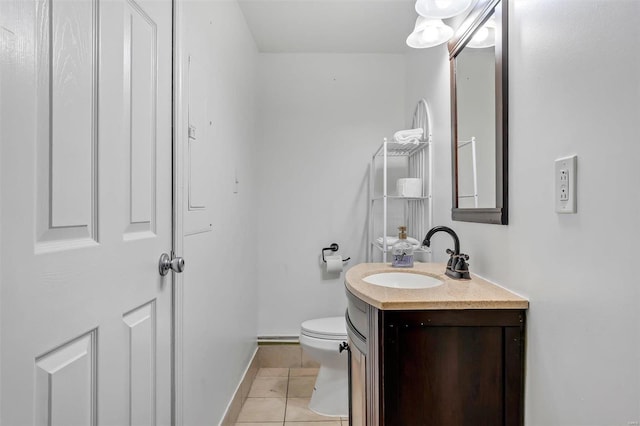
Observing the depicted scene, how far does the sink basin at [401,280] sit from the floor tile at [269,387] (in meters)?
1.22

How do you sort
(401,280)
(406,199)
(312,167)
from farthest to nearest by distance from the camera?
(312,167), (406,199), (401,280)

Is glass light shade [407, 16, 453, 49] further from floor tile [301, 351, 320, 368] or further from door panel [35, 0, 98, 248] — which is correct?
floor tile [301, 351, 320, 368]

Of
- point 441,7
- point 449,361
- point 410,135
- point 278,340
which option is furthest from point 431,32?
point 278,340

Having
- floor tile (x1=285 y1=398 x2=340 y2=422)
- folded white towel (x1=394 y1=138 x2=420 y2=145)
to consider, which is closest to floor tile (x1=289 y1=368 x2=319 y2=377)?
floor tile (x1=285 y1=398 x2=340 y2=422)

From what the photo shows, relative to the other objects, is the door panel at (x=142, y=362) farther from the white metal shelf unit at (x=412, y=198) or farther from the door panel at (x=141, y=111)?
the white metal shelf unit at (x=412, y=198)

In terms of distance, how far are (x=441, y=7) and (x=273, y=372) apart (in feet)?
8.05

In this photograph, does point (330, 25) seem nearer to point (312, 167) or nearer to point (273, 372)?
point (312, 167)

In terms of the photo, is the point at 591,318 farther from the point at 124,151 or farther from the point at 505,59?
the point at 124,151

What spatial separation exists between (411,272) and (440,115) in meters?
0.90

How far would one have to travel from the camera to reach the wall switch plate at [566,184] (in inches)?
31.6

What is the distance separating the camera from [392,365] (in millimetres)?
1004

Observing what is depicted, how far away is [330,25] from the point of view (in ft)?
7.41

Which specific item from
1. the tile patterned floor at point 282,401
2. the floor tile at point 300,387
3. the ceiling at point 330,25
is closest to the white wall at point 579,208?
the ceiling at point 330,25

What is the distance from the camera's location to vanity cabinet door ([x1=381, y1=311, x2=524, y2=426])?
100 cm
